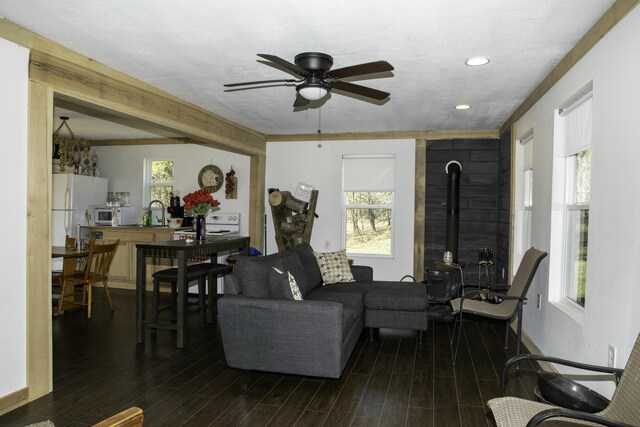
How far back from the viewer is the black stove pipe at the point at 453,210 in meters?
6.07

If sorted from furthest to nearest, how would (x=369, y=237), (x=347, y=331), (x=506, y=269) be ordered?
(x=369, y=237) < (x=506, y=269) < (x=347, y=331)

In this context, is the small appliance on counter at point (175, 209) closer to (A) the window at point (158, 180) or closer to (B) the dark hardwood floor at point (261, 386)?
(A) the window at point (158, 180)

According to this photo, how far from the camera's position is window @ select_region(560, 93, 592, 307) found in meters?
3.11

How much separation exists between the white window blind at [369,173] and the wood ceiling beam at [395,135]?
304 millimetres

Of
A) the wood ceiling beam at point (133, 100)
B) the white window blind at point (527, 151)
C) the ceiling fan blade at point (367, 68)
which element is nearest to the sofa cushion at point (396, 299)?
the white window blind at point (527, 151)

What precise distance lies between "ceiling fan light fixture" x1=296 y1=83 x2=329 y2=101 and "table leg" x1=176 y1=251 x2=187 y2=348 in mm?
2003

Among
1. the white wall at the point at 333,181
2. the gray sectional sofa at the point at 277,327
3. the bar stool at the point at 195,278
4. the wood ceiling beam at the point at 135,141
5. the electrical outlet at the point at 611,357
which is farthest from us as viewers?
the wood ceiling beam at the point at 135,141

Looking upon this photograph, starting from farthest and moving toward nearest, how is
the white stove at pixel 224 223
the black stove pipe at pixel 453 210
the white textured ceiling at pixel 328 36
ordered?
the white stove at pixel 224 223
the black stove pipe at pixel 453 210
the white textured ceiling at pixel 328 36

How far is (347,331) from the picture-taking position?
3.47 meters

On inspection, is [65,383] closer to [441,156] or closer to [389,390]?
[389,390]

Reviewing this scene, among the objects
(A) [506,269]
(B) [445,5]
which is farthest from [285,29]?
(A) [506,269]

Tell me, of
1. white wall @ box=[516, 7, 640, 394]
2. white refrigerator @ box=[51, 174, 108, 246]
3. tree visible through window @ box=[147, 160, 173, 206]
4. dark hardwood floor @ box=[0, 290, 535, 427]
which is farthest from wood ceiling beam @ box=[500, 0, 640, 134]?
white refrigerator @ box=[51, 174, 108, 246]

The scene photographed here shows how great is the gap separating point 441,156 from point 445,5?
403cm

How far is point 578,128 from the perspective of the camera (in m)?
3.20
